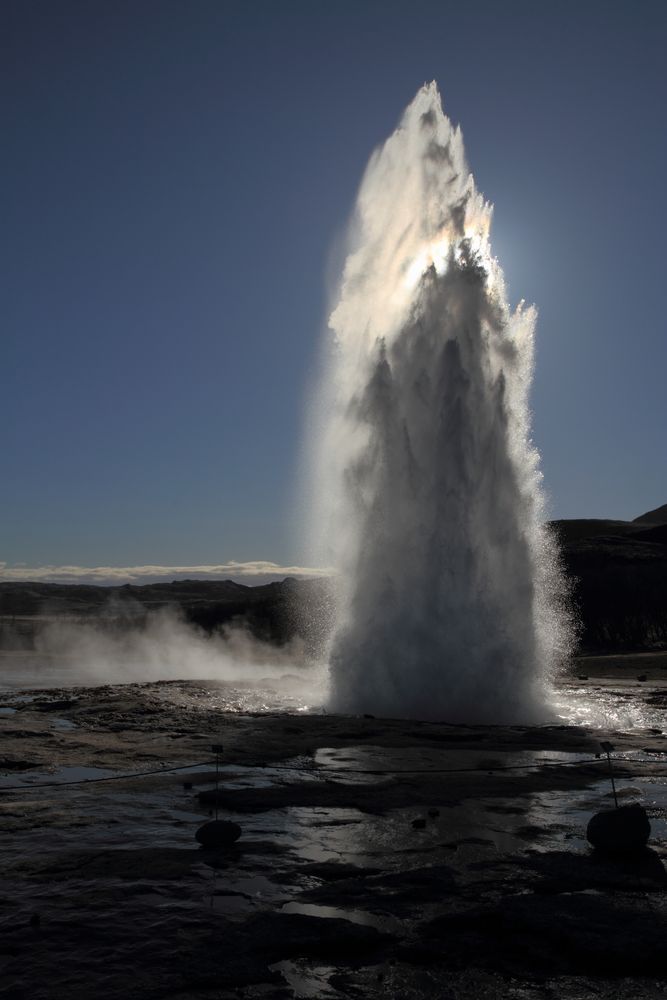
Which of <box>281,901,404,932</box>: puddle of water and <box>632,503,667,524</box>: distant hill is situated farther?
<box>632,503,667,524</box>: distant hill

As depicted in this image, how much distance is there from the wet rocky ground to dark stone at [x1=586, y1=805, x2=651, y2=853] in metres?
0.23

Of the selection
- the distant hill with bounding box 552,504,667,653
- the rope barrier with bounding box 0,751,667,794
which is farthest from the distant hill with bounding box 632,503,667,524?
the rope barrier with bounding box 0,751,667,794

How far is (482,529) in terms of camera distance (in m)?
25.0

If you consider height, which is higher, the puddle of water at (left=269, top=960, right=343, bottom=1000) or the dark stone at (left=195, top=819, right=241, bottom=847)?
the dark stone at (left=195, top=819, right=241, bottom=847)

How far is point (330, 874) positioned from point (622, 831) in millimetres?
3813

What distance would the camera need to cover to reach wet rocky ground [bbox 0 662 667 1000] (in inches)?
258

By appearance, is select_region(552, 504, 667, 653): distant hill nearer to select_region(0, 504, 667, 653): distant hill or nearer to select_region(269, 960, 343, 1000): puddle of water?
select_region(0, 504, 667, 653): distant hill

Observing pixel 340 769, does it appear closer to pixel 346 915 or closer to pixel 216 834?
pixel 216 834

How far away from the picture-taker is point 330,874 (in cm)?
895

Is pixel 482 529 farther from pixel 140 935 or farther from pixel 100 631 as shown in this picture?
pixel 100 631

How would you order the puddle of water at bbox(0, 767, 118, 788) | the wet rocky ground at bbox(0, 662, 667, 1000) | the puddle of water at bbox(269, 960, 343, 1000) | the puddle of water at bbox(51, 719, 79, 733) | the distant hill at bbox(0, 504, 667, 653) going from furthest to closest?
1. the distant hill at bbox(0, 504, 667, 653)
2. the puddle of water at bbox(51, 719, 79, 733)
3. the puddle of water at bbox(0, 767, 118, 788)
4. the wet rocky ground at bbox(0, 662, 667, 1000)
5. the puddle of water at bbox(269, 960, 343, 1000)

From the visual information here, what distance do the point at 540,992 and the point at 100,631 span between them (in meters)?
79.5

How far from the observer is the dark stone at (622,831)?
31.0 feet

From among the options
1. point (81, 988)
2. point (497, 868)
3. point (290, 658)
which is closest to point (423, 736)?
point (497, 868)
